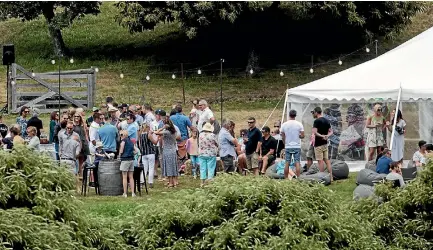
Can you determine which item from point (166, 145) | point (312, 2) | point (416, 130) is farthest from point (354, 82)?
point (312, 2)

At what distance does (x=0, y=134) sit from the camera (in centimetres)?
2144

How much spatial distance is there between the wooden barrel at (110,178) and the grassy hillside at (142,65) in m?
12.3

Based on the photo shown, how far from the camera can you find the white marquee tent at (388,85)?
21656mm

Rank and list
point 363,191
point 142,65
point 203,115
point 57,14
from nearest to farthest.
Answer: point 363,191
point 203,115
point 142,65
point 57,14

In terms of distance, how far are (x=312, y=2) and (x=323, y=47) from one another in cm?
398

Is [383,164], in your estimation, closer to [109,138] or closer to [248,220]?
[109,138]

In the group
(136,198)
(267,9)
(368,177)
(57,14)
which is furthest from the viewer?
(57,14)

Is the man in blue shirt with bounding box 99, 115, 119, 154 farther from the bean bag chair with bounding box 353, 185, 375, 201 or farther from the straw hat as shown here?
the bean bag chair with bounding box 353, 185, 375, 201

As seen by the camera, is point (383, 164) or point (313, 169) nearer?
point (383, 164)

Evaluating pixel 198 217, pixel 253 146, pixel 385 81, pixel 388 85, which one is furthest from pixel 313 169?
pixel 198 217

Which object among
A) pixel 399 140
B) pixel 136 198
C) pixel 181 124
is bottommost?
pixel 136 198

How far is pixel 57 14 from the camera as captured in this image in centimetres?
4153

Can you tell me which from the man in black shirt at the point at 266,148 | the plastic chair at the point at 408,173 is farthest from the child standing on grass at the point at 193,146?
the plastic chair at the point at 408,173

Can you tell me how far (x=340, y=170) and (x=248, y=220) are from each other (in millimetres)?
10902
